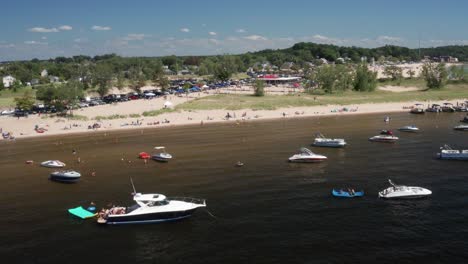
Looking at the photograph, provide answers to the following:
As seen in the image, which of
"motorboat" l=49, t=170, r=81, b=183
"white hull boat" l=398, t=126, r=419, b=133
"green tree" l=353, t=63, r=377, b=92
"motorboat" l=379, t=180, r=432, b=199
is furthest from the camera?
"green tree" l=353, t=63, r=377, b=92

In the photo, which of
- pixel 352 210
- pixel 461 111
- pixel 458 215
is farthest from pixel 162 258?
pixel 461 111

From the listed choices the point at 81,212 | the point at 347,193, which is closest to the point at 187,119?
the point at 81,212

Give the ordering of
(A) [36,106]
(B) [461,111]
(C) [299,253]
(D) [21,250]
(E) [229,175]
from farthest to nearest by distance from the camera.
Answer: (A) [36,106] → (B) [461,111] → (E) [229,175] → (D) [21,250] → (C) [299,253]

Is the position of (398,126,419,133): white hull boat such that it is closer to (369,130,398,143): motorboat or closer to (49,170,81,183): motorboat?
(369,130,398,143): motorboat

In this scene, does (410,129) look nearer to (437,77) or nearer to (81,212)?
(81,212)

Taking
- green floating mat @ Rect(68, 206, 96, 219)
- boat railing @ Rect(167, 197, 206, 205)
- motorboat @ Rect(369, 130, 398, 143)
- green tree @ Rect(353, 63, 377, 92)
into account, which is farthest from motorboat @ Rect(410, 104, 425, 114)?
green floating mat @ Rect(68, 206, 96, 219)

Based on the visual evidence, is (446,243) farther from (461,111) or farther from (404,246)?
(461,111)

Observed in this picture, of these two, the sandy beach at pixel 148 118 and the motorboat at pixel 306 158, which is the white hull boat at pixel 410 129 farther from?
the sandy beach at pixel 148 118

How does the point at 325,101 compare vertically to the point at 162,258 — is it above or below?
above
